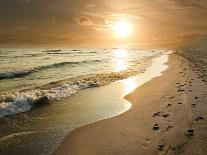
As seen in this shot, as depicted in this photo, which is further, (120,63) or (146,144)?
(120,63)

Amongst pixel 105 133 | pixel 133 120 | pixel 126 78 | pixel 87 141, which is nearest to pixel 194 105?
pixel 133 120

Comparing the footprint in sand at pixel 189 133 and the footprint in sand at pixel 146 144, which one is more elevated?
the footprint in sand at pixel 189 133

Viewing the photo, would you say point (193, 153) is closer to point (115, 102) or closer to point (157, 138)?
point (157, 138)

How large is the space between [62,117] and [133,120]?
2638 mm

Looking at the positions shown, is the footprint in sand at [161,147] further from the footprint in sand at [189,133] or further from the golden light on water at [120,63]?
the golden light on water at [120,63]

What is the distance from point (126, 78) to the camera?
2141 cm

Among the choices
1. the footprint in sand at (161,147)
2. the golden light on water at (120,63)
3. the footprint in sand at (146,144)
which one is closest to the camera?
the footprint in sand at (161,147)

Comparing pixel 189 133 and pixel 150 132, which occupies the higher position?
pixel 189 133

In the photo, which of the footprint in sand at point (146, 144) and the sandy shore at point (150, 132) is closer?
the sandy shore at point (150, 132)

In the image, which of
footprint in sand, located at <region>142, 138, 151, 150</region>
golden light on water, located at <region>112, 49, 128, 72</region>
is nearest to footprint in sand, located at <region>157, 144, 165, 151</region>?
footprint in sand, located at <region>142, 138, 151, 150</region>

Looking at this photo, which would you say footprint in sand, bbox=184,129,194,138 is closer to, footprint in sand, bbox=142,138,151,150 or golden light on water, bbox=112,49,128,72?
footprint in sand, bbox=142,138,151,150

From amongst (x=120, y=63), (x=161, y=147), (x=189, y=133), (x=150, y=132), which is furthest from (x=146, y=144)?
(x=120, y=63)

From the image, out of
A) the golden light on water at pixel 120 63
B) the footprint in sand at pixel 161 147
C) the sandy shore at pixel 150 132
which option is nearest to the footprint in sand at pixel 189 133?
the sandy shore at pixel 150 132

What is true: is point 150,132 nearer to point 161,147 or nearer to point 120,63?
point 161,147
